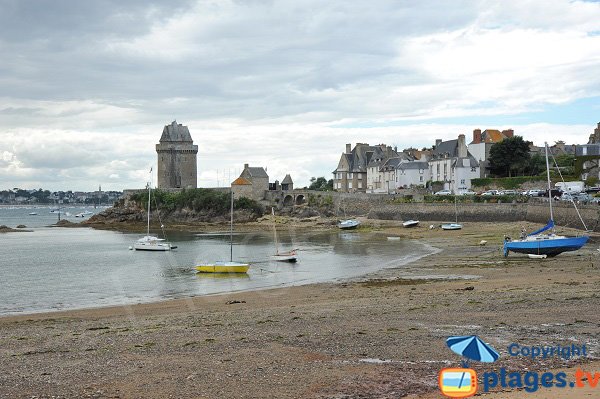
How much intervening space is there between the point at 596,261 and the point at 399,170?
5635 centimetres

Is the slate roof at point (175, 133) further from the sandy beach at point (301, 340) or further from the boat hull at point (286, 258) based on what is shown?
the sandy beach at point (301, 340)

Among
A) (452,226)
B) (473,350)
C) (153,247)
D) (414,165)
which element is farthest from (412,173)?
(473,350)

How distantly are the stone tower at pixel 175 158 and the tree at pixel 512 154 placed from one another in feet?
148

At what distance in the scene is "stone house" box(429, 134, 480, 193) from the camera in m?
76.8

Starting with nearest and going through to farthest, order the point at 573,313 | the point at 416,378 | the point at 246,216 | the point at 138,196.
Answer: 1. the point at 416,378
2. the point at 573,313
3. the point at 246,216
4. the point at 138,196

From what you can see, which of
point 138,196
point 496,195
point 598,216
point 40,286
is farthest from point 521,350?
point 138,196

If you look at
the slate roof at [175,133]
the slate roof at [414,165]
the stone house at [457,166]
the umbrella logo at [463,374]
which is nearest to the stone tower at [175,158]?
the slate roof at [175,133]

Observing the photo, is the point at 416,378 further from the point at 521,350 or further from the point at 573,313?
the point at 573,313

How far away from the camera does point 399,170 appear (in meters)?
85.1

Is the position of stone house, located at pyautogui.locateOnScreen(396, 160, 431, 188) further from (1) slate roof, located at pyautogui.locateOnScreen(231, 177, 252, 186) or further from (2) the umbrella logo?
(2) the umbrella logo

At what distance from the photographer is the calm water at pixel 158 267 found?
27.8 metres

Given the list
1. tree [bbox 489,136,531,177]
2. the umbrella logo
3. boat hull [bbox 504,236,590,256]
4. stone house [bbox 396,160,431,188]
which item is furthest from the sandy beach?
stone house [bbox 396,160,431,188]

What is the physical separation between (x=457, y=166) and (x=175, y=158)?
43769 millimetres

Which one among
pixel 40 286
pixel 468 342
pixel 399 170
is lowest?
pixel 40 286
